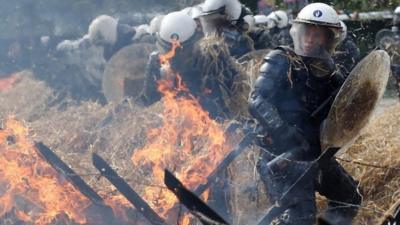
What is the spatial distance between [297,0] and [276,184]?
12255 mm

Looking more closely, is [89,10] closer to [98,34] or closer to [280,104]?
[98,34]

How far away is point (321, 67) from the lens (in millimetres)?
5191

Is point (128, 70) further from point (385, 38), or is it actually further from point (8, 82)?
point (8, 82)

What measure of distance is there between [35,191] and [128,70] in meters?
4.11

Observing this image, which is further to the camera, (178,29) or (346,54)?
(346,54)

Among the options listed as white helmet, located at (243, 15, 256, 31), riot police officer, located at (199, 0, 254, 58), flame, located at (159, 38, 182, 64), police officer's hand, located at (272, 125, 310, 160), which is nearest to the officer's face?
police officer's hand, located at (272, 125, 310, 160)

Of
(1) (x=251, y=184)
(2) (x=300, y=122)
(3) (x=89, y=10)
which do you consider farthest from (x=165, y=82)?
(3) (x=89, y=10)

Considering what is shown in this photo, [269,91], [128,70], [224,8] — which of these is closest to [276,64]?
[269,91]

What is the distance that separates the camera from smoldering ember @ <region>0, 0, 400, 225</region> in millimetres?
4922

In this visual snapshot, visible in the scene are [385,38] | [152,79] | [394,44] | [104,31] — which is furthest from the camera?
[104,31]

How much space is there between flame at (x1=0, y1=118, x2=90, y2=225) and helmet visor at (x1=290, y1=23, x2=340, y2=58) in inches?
95.4

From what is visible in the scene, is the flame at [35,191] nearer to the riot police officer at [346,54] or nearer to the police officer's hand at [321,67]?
the police officer's hand at [321,67]

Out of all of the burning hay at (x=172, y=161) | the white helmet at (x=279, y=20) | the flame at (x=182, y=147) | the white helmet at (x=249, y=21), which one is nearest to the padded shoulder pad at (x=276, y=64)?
the burning hay at (x=172, y=161)

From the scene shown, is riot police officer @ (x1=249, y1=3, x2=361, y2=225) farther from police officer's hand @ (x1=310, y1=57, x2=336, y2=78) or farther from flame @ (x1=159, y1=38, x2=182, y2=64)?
flame @ (x1=159, y1=38, x2=182, y2=64)
